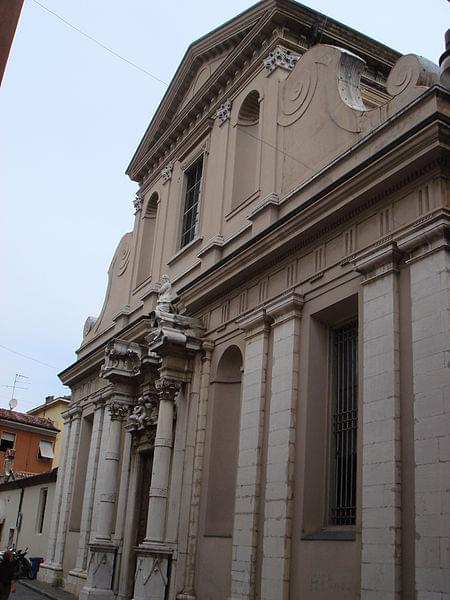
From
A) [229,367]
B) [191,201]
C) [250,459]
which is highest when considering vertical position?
[191,201]

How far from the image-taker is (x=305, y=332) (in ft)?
38.1

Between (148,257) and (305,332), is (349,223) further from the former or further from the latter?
(148,257)

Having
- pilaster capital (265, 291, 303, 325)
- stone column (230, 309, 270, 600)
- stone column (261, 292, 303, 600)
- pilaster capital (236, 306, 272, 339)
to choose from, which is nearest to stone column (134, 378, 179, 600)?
stone column (230, 309, 270, 600)

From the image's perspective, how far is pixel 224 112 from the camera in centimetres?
1680

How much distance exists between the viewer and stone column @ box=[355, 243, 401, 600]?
28.7 ft

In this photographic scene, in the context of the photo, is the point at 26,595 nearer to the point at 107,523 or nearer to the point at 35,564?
the point at 107,523

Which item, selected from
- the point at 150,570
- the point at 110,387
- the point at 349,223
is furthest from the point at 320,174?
the point at 110,387

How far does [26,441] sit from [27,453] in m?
0.69

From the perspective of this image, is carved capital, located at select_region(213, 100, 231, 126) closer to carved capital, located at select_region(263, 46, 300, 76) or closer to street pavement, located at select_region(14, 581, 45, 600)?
carved capital, located at select_region(263, 46, 300, 76)

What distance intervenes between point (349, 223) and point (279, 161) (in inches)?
131

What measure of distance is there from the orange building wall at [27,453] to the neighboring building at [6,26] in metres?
41.0

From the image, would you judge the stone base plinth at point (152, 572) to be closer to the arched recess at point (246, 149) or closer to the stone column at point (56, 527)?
the arched recess at point (246, 149)

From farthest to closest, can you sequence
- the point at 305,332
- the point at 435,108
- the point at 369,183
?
the point at 305,332
the point at 369,183
the point at 435,108

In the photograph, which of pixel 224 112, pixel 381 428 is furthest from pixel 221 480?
pixel 224 112
